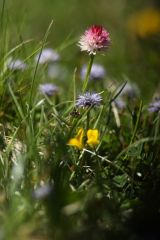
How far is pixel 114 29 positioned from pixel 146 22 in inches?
11.7

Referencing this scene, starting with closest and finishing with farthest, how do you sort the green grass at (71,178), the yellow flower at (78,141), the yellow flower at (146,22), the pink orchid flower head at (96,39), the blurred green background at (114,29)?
the green grass at (71,178) < the yellow flower at (78,141) < the pink orchid flower head at (96,39) < the blurred green background at (114,29) < the yellow flower at (146,22)

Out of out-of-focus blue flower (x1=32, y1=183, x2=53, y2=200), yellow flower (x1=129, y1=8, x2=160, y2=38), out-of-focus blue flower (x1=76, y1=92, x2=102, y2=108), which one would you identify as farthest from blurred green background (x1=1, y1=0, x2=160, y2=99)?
out-of-focus blue flower (x1=32, y1=183, x2=53, y2=200)

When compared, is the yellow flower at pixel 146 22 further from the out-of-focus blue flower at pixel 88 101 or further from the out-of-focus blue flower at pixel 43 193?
the out-of-focus blue flower at pixel 43 193

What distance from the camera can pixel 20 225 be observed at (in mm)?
1437

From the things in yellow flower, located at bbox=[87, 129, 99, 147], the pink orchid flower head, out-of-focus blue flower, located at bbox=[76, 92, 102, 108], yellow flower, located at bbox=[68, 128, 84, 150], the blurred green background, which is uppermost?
the pink orchid flower head

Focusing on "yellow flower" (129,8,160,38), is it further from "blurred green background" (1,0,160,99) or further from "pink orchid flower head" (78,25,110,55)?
"pink orchid flower head" (78,25,110,55)

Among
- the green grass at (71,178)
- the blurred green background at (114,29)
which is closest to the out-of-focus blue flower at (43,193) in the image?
the green grass at (71,178)

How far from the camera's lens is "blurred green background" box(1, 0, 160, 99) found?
365 centimetres

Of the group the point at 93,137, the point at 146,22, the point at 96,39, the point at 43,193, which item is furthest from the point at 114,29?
the point at 43,193

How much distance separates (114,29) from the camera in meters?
4.93

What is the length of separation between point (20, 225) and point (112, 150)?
0.79 m

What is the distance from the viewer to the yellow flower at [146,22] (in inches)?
181

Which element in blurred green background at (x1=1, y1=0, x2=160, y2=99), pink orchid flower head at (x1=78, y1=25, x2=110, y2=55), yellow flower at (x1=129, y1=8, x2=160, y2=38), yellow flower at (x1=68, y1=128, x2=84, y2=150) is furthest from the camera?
yellow flower at (x1=129, y1=8, x2=160, y2=38)

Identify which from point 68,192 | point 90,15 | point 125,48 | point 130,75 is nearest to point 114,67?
A: point 130,75
